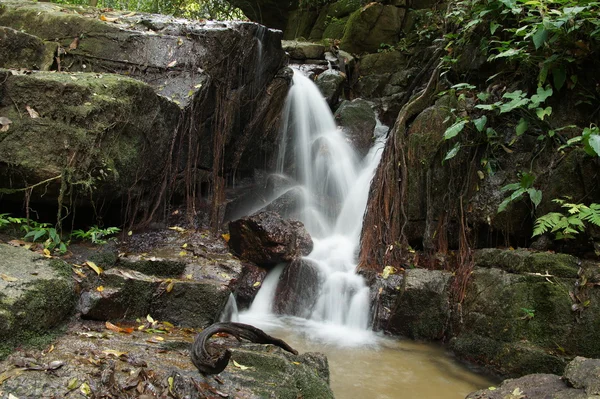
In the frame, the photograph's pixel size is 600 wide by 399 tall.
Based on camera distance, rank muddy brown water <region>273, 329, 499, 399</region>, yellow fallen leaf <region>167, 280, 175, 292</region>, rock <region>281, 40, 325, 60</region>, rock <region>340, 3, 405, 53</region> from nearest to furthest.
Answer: muddy brown water <region>273, 329, 499, 399</region>
yellow fallen leaf <region>167, 280, 175, 292</region>
rock <region>281, 40, 325, 60</region>
rock <region>340, 3, 405, 53</region>

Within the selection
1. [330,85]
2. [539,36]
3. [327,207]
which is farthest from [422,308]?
[330,85]

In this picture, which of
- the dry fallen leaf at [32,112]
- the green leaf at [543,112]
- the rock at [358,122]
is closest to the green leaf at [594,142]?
the green leaf at [543,112]

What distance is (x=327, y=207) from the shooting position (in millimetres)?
8242

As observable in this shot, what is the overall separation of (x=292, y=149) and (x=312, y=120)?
2.94ft

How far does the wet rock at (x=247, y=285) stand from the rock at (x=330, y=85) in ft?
18.4

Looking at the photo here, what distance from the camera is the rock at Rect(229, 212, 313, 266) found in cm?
628

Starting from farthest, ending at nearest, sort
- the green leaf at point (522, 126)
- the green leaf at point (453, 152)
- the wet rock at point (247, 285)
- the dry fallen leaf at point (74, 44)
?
1. the dry fallen leaf at point (74, 44)
2. the wet rock at point (247, 285)
3. the green leaf at point (453, 152)
4. the green leaf at point (522, 126)

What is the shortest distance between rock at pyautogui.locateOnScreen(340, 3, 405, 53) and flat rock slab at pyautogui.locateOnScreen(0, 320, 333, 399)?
1078cm

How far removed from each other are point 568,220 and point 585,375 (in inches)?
78.7

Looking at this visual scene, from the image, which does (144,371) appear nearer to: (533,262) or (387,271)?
(387,271)

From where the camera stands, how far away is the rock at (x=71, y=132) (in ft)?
15.3

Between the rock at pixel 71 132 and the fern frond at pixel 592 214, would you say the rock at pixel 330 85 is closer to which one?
A: the rock at pixel 71 132

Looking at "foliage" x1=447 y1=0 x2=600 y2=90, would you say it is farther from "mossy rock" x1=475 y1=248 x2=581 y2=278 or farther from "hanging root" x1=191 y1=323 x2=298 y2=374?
"hanging root" x1=191 y1=323 x2=298 y2=374

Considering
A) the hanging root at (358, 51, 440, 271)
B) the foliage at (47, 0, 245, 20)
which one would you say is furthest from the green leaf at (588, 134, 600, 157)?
the foliage at (47, 0, 245, 20)
